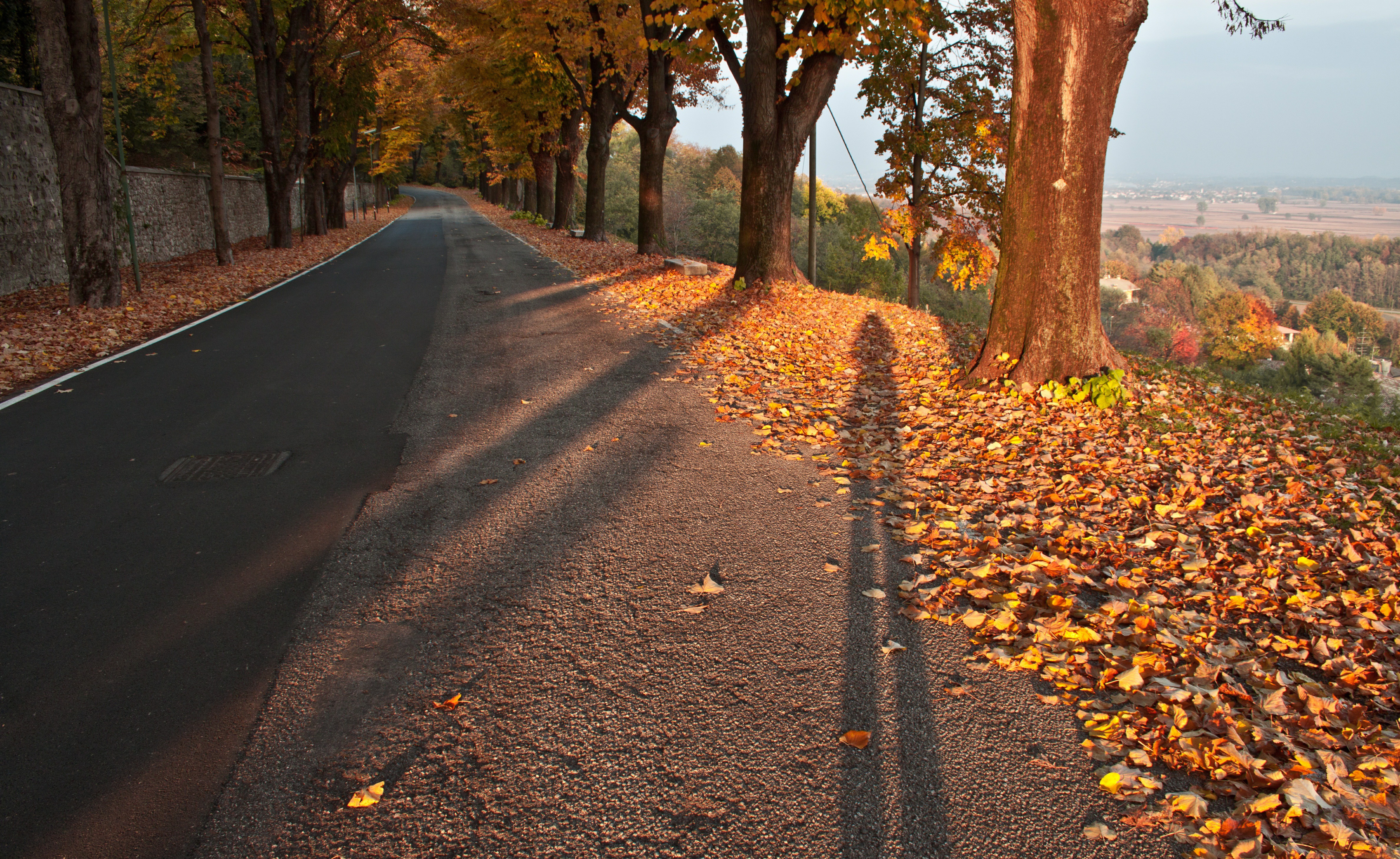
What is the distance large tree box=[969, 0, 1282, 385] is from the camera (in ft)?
22.0

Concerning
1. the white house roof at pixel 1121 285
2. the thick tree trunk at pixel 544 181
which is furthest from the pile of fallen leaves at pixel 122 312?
the white house roof at pixel 1121 285

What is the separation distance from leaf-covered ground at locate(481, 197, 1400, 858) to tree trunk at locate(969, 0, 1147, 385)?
1.89 ft

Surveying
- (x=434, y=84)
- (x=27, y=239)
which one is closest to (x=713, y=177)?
(x=434, y=84)

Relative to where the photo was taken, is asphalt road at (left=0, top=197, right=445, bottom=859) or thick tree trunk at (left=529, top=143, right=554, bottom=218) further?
thick tree trunk at (left=529, top=143, right=554, bottom=218)

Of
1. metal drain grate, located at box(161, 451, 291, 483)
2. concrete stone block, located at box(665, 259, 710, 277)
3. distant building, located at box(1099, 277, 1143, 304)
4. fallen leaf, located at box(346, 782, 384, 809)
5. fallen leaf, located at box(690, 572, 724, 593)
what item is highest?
concrete stone block, located at box(665, 259, 710, 277)

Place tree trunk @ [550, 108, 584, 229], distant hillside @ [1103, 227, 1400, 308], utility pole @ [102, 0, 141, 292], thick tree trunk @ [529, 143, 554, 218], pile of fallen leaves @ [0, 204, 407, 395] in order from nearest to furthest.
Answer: pile of fallen leaves @ [0, 204, 407, 395] → utility pole @ [102, 0, 141, 292] → tree trunk @ [550, 108, 584, 229] → thick tree trunk @ [529, 143, 554, 218] → distant hillside @ [1103, 227, 1400, 308]

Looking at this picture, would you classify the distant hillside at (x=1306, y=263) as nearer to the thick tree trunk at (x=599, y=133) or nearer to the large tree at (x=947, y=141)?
the large tree at (x=947, y=141)

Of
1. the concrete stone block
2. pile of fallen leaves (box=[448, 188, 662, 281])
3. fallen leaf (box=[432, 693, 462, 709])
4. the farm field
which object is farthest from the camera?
the farm field

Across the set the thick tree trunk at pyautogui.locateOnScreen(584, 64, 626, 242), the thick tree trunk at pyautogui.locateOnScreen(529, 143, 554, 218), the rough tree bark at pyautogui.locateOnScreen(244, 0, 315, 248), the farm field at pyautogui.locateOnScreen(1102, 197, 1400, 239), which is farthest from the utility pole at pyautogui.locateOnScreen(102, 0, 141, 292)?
the farm field at pyautogui.locateOnScreen(1102, 197, 1400, 239)

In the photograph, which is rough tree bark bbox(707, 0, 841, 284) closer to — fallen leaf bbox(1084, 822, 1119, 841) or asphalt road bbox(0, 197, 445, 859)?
asphalt road bbox(0, 197, 445, 859)

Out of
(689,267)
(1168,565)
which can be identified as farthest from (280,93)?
(1168,565)

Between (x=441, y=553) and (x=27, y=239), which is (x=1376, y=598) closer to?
(x=441, y=553)

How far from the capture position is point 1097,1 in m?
6.61

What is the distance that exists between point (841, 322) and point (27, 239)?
15.4m
